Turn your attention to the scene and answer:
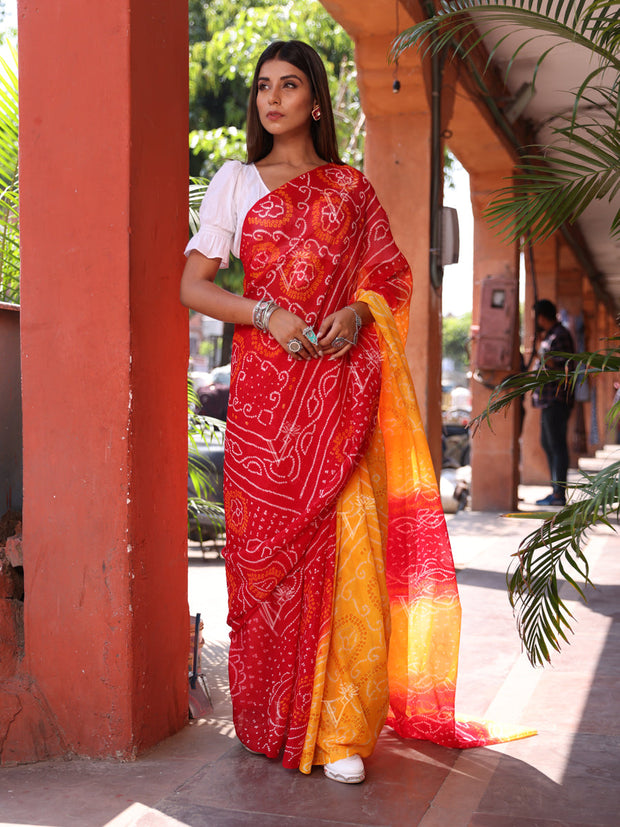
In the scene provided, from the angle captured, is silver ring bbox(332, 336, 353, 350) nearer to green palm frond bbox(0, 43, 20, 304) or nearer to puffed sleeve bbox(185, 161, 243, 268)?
puffed sleeve bbox(185, 161, 243, 268)

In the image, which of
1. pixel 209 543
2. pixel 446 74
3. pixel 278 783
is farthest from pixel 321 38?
pixel 278 783

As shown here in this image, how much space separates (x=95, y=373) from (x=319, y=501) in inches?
25.8

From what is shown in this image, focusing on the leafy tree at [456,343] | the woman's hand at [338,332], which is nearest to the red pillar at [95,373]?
the woman's hand at [338,332]

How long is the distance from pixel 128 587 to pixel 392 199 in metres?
3.69

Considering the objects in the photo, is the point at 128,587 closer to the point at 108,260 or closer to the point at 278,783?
the point at 278,783

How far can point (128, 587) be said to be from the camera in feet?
7.54

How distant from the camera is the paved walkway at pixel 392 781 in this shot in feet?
6.58

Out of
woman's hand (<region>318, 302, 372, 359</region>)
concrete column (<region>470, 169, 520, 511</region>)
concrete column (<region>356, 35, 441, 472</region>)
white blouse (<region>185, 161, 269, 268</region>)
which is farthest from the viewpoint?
concrete column (<region>470, 169, 520, 511</region>)

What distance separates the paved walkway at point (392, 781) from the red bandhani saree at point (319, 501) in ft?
0.33

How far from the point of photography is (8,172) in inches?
121

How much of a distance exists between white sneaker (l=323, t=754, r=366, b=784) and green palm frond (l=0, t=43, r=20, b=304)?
5.85ft

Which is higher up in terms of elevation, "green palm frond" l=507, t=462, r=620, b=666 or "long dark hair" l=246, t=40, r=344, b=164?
"long dark hair" l=246, t=40, r=344, b=164

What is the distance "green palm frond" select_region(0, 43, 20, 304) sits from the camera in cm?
291

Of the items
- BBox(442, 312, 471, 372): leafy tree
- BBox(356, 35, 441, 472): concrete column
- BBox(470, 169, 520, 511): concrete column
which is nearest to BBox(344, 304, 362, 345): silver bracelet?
BBox(356, 35, 441, 472): concrete column
